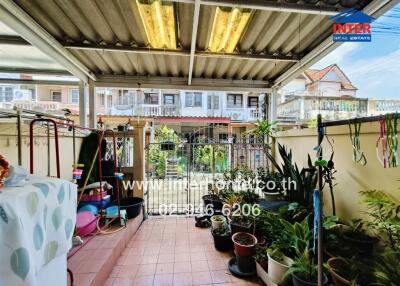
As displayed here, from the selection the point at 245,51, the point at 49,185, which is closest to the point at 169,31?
the point at 245,51

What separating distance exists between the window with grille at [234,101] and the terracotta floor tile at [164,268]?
10525mm

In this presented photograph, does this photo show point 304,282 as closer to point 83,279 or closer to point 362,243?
point 362,243

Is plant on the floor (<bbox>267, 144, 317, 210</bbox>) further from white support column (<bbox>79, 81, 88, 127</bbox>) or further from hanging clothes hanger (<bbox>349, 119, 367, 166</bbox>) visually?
white support column (<bbox>79, 81, 88, 127</bbox>)

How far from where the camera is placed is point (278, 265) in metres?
1.81

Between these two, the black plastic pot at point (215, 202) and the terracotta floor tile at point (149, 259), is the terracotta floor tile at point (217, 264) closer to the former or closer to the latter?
the terracotta floor tile at point (149, 259)

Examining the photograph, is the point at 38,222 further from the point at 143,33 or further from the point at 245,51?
the point at 245,51

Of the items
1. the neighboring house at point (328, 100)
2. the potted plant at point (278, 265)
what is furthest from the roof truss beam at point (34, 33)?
the neighboring house at point (328, 100)

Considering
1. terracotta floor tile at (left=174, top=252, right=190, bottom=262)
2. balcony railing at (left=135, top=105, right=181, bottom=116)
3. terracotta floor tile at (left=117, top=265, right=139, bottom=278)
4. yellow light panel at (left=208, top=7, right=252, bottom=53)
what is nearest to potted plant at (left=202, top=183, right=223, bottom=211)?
terracotta floor tile at (left=174, top=252, right=190, bottom=262)

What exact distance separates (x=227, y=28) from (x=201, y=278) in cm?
271

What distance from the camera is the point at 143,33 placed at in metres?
2.59

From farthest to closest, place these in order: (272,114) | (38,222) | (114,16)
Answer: (272,114) < (114,16) < (38,222)

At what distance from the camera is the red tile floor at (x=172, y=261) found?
2.10m

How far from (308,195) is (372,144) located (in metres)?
0.81

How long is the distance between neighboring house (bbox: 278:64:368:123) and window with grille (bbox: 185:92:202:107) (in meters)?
6.95
